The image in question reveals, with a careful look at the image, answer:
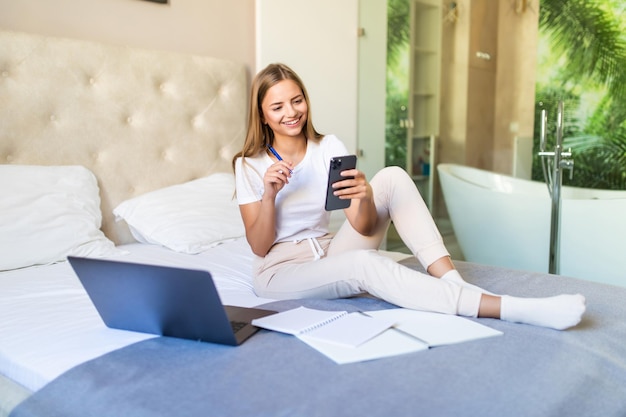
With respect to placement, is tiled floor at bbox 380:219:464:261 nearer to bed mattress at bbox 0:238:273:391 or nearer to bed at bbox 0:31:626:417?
bed at bbox 0:31:626:417

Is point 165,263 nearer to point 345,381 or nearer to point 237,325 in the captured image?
point 237,325

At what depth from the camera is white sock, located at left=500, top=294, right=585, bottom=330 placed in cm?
127

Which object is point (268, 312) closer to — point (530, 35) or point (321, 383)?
point (321, 383)

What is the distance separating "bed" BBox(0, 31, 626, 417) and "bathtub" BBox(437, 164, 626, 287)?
2.49ft

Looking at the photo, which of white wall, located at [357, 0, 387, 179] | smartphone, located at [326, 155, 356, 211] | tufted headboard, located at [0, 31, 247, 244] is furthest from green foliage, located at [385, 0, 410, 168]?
smartphone, located at [326, 155, 356, 211]

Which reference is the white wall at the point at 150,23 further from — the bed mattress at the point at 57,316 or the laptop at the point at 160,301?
the laptop at the point at 160,301

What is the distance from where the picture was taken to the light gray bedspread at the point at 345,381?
3.11 ft

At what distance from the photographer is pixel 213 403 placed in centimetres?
96

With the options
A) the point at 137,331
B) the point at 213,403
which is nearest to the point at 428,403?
the point at 213,403

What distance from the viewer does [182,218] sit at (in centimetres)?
224

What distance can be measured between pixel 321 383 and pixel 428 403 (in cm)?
18

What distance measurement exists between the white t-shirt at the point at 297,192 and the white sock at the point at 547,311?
65cm

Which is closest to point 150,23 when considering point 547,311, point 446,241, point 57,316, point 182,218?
point 182,218

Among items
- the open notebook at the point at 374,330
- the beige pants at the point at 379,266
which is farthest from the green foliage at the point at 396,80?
the open notebook at the point at 374,330
